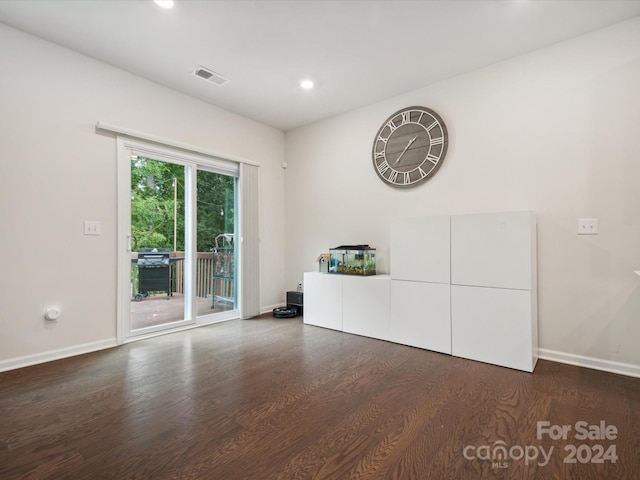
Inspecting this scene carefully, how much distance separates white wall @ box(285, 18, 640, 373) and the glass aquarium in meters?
0.64

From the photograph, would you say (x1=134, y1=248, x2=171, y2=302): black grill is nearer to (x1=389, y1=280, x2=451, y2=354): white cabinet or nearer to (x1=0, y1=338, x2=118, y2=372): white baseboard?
(x1=0, y1=338, x2=118, y2=372): white baseboard

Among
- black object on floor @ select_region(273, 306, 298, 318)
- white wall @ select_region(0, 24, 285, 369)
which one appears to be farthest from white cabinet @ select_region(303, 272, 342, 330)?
white wall @ select_region(0, 24, 285, 369)

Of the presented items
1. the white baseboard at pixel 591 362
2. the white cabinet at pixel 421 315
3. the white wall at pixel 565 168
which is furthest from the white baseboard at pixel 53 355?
the white baseboard at pixel 591 362

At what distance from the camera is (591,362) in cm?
247

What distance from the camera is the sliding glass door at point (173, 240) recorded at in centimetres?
314

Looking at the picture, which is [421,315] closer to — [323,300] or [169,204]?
[323,300]

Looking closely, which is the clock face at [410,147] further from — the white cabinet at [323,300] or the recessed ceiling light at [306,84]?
the white cabinet at [323,300]

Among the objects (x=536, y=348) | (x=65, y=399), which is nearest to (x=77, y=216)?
(x=65, y=399)

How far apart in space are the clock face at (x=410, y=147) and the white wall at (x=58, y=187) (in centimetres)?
245

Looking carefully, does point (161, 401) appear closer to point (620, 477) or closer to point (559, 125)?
point (620, 477)

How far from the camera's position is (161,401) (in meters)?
1.97

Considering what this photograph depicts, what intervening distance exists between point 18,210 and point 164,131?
4.84ft

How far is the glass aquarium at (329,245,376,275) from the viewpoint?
354 cm

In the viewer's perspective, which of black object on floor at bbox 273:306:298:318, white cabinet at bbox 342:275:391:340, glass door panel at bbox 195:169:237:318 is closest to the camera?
white cabinet at bbox 342:275:391:340
